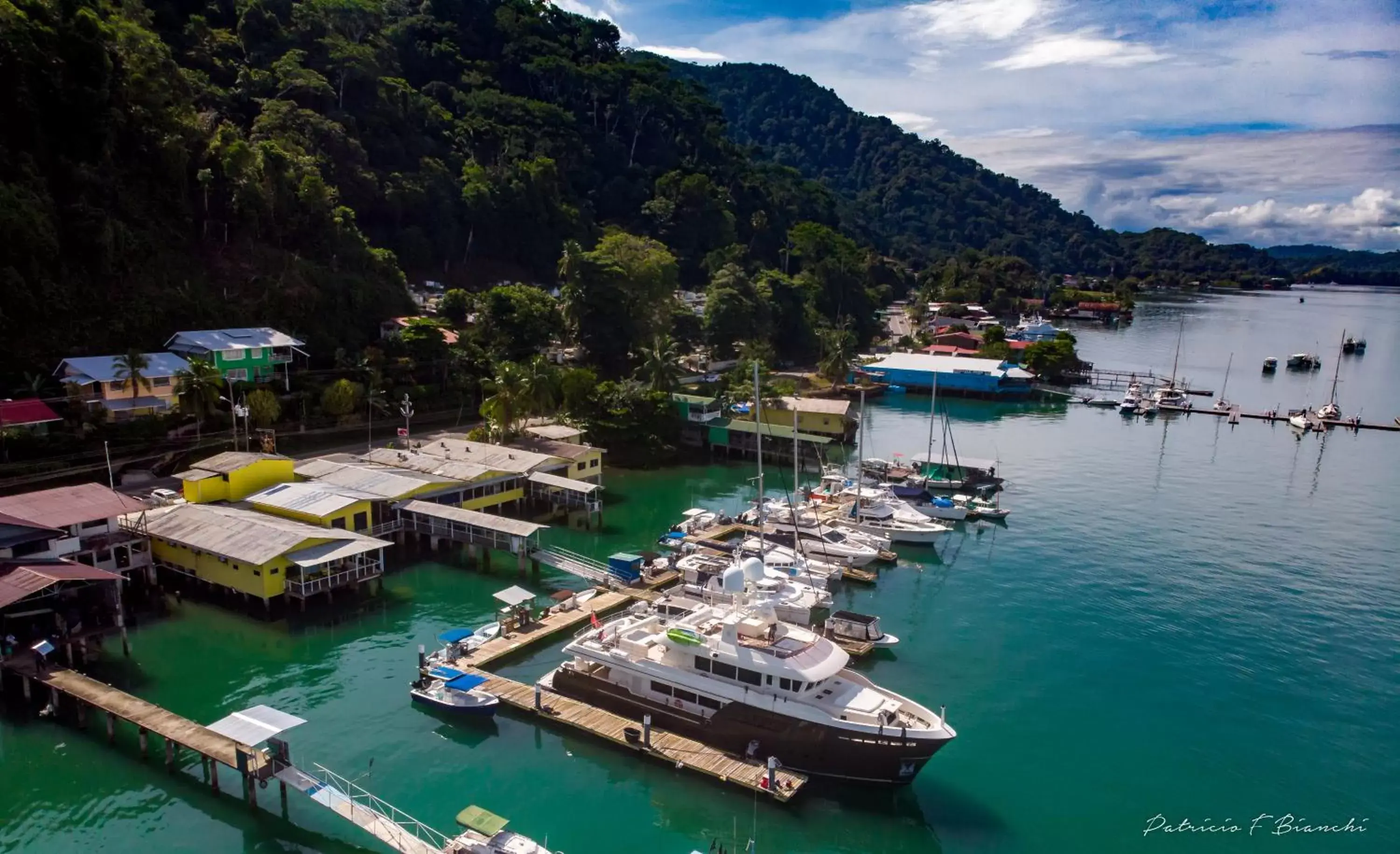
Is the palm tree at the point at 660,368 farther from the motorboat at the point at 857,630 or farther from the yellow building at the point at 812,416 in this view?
the motorboat at the point at 857,630

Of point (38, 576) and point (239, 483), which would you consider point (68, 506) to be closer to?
point (38, 576)

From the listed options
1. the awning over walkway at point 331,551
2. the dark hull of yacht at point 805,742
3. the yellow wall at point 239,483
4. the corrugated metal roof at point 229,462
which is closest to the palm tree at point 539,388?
the corrugated metal roof at point 229,462

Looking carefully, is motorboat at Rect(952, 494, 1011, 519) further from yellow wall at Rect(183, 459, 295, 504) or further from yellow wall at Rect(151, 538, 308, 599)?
yellow wall at Rect(183, 459, 295, 504)

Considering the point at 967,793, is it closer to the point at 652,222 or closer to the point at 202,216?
the point at 202,216

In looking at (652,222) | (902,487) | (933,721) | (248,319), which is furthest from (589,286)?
(933,721)

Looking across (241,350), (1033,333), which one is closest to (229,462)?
(241,350)
